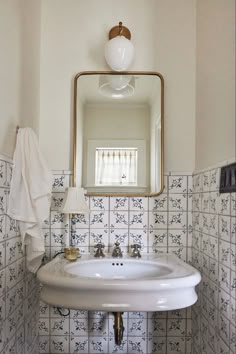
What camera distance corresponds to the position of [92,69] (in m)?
1.66

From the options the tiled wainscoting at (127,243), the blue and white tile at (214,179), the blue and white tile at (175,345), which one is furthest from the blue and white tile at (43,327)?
the blue and white tile at (214,179)

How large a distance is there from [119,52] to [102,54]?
17 centimetres

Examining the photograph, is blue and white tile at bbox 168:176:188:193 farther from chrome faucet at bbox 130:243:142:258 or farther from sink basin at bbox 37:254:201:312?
sink basin at bbox 37:254:201:312

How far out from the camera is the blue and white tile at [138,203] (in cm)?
162

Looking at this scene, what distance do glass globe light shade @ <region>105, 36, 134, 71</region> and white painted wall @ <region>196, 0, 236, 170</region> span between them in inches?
14.9

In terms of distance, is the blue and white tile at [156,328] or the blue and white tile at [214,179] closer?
the blue and white tile at [214,179]

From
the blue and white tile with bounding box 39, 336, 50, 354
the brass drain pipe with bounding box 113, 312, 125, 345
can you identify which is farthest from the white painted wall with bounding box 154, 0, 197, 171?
the blue and white tile with bounding box 39, 336, 50, 354

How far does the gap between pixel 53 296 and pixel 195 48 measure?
144cm

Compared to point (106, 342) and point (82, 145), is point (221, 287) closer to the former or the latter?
point (106, 342)

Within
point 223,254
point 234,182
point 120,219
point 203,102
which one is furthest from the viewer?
point 120,219

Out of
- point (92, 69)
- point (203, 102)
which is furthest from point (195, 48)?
point (92, 69)

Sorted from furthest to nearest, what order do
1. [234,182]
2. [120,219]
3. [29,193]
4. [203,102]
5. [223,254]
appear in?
1. [120,219]
2. [203,102]
3. [29,193]
4. [223,254]
5. [234,182]

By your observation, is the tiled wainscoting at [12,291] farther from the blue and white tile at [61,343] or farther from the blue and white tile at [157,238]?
the blue and white tile at [157,238]

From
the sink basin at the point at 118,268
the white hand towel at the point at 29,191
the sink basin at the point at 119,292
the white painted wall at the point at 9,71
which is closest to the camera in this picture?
the sink basin at the point at 119,292
